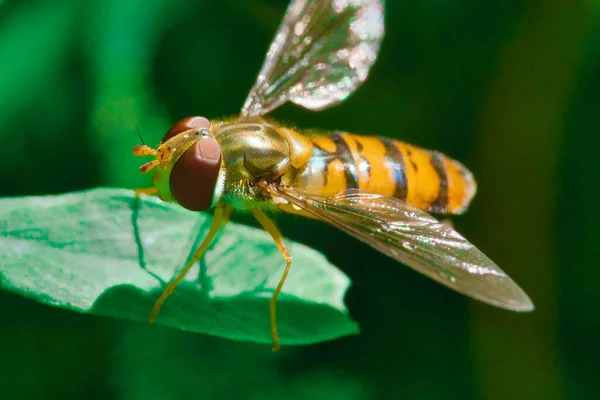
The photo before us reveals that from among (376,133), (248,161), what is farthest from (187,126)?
(376,133)

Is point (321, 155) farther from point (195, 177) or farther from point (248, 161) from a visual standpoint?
point (195, 177)

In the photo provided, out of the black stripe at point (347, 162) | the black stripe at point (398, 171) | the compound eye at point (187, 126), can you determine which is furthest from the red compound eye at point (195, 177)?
the black stripe at point (398, 171)

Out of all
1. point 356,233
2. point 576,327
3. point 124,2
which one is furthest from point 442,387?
point 124,2

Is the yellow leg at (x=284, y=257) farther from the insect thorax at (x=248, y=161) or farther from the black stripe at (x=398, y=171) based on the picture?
the black stripe at (x=398, y=171)

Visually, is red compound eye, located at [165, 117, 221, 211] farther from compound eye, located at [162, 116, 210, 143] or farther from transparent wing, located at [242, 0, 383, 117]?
transparent wing, located at [242, 0, 383, 117]

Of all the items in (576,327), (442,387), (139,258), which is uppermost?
(139,258)

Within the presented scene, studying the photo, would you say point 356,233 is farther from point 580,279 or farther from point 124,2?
point 124,2
